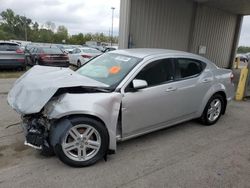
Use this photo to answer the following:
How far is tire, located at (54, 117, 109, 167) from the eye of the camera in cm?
291

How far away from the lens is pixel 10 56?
432 inches

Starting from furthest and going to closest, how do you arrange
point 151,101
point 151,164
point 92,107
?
point 151,101 < point 151,164 < point 92,107

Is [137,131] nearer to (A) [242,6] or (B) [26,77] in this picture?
(B) [26,77]

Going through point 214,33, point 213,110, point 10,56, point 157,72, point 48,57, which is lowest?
point 213,110

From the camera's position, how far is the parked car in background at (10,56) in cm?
1078

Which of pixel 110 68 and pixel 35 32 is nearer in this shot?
pixel 110 68

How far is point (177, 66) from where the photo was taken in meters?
4.04

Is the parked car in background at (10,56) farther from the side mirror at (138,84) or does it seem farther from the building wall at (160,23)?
the side mirror at (138,84)

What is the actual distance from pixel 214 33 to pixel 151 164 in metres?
13.0

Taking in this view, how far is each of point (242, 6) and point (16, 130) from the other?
13471 millimetres

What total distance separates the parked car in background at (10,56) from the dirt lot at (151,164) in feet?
24.7

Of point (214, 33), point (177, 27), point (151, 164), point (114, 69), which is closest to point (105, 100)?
point (114, 69)

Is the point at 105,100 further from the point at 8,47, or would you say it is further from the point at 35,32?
the point at 35,32

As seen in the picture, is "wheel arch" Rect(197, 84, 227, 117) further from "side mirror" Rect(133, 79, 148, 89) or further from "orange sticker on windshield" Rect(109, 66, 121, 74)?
"orange sticker on windshield" Rect(109, 66, 121, 74)
